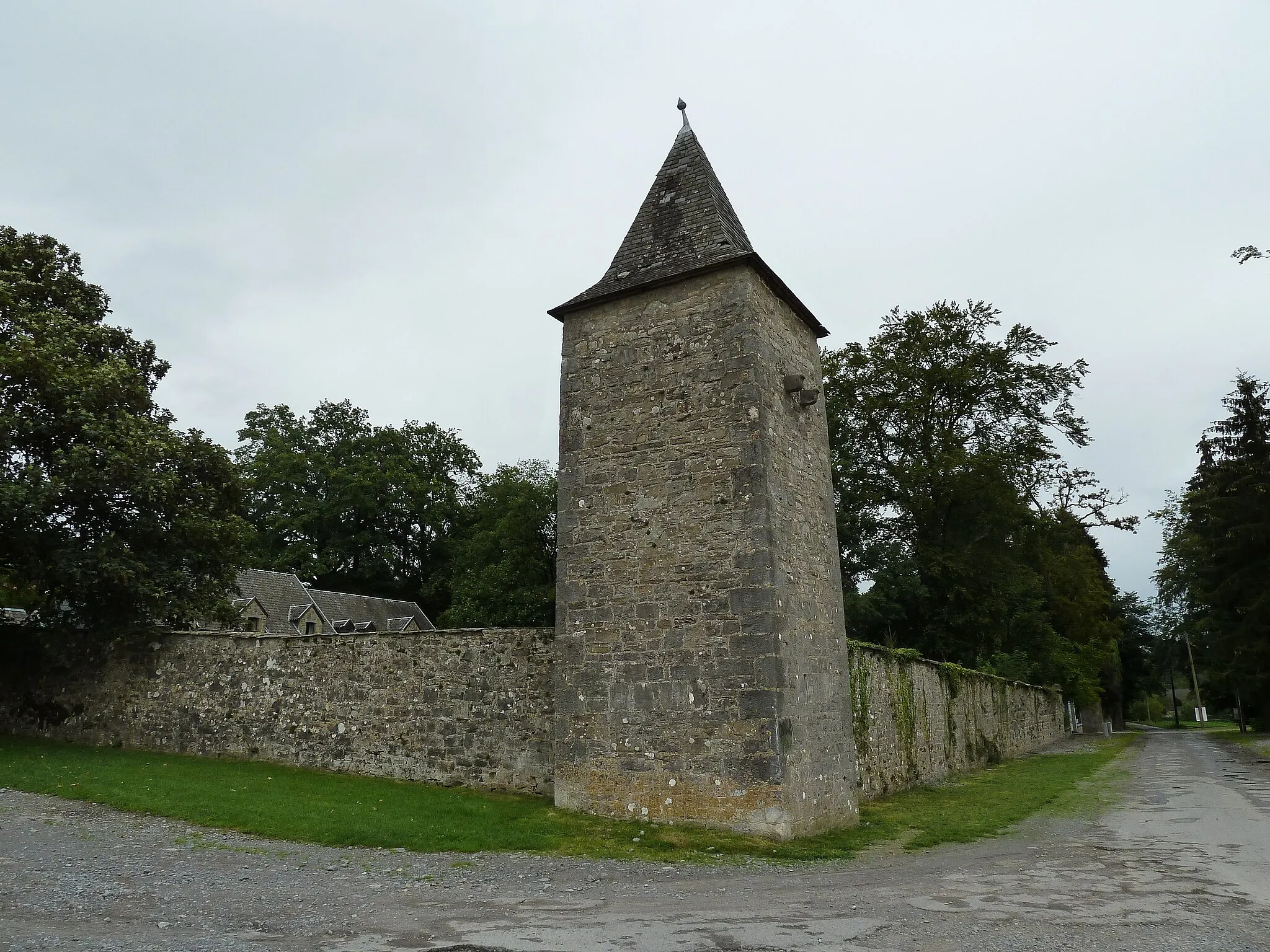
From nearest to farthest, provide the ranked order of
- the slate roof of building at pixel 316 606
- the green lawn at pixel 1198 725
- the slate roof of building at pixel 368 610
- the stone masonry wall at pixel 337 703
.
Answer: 1. the stone masonry wall at pixel 337 703
2. the slate roof of building at pixel 316 606
3. the slate roof of building at pixel 368 610
4. the green lawn at pixel 1198 725

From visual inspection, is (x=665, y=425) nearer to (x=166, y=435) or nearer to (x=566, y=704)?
(x=566, y=704)

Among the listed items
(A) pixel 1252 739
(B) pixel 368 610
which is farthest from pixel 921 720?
(B) pixel 368 610

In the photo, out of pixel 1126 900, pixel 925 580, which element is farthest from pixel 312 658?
pixel 925 580

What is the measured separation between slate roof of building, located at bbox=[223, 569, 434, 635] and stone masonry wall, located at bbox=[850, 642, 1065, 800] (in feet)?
70.9

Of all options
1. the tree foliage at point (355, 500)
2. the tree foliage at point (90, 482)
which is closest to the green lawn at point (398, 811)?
the tree foliage at point (90, 482)

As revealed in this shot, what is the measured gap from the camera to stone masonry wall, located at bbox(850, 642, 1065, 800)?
591 inches

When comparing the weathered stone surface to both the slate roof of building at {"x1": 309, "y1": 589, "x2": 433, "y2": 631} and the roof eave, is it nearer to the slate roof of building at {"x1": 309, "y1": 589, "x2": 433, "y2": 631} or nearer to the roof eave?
the roof eave

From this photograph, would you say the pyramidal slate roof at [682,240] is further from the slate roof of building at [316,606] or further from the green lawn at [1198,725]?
the green lawn at [1198,725]

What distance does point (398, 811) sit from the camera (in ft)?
36.6

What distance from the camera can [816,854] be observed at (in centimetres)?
979

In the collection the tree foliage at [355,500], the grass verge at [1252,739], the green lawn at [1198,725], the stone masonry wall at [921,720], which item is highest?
the tree foliage at [355,500]

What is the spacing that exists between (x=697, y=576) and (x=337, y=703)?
23.0ft

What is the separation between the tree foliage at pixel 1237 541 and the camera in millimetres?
29328

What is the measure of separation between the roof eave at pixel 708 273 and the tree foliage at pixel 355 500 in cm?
3643
